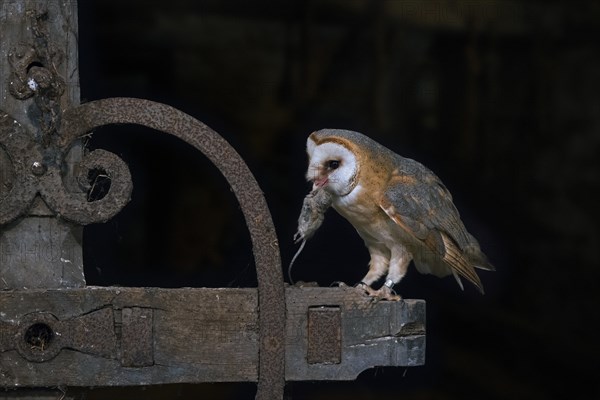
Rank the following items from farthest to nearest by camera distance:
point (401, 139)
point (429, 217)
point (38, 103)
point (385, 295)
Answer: point (401, 139)
point (429, 217)
point (385, 295)
point (38, 103)

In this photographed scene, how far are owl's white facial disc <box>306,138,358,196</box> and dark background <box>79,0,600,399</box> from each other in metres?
1.88

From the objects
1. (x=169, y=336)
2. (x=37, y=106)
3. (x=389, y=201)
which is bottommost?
(x=169, y=336)

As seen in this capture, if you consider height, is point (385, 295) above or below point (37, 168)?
below

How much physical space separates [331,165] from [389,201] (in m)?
0.13

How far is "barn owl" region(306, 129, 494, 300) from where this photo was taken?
1.72m

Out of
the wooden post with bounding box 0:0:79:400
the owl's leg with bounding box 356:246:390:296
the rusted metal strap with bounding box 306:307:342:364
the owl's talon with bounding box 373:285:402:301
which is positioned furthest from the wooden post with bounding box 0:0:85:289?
the owl's leg with bounding box 356:246:390:296

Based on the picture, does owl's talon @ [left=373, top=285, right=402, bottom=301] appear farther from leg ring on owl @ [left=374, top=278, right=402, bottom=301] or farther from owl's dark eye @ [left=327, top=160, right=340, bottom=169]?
owl's dark eye @ [left=327, top=160, right=340, bottom=169]

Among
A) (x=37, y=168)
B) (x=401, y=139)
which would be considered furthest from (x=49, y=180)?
(x=401, y=139)

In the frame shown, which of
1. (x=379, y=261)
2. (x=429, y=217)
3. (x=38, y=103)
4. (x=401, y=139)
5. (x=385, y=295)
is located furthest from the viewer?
(x=401, y=139)

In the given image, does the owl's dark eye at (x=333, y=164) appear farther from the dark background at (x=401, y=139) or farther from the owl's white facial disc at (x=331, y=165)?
the dark background at (x=401, y=139)

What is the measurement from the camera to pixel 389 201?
69.7 inches

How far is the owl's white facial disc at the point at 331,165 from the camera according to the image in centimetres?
170

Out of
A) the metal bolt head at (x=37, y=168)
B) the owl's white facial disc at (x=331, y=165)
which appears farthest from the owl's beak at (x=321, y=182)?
the metal bolt head at (x=37, y=168)

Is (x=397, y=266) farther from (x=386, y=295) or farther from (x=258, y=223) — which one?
(x=258, y=223)
